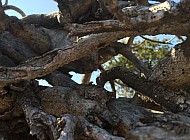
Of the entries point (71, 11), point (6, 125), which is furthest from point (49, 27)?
point (6, 125)

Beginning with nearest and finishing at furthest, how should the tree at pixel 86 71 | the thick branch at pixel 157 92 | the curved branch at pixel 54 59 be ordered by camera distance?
the tree at pixel 86 71 → the curved branch at pixel 54 59 → the thick branch at pixel 157 92

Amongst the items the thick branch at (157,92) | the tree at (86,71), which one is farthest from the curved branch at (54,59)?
the thick branch at (157,92)

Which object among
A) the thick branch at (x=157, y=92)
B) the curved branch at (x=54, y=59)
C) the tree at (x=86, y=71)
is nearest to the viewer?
the tree at (x=86, y=71)

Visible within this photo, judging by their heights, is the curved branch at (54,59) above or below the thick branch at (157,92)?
above

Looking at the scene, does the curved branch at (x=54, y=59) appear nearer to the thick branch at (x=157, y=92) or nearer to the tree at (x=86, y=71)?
the tree at (x=86, y=71)

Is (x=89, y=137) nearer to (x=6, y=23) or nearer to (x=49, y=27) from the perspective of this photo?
(x=6, y=23)

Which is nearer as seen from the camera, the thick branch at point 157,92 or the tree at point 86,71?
the tree at point 86,71

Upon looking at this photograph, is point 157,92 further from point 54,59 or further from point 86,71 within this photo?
point 86,71

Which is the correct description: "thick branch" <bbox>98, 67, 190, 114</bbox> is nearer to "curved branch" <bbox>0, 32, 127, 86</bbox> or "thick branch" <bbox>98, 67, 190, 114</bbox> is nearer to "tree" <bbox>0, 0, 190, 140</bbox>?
"tree" <bbox>0, 0, 190, 140</bbox>
